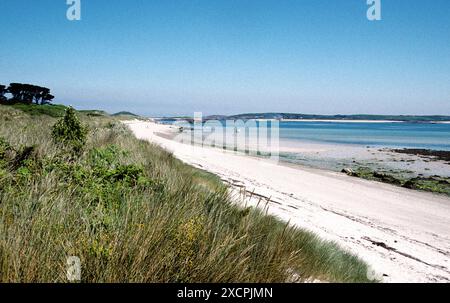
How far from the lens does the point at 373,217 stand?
9094 millimetres

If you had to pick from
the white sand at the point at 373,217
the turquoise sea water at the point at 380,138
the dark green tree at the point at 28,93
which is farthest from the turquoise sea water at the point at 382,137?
the dark green tree at the point at 28,93

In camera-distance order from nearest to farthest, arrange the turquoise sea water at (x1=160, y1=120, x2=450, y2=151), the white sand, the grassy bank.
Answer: the grassy bank
the white sand
the turquoise sea water at (x1=160, y1=120, x2=450, y2=151)

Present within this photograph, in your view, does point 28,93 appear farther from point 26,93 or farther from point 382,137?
point 382,137

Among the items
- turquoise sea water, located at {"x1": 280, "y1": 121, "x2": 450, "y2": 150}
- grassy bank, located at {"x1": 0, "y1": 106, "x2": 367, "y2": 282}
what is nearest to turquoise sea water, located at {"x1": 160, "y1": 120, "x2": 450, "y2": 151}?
turquoise sea water, located at {"x1": 280, "y1": 121, "x2": 450, "y2": 150}

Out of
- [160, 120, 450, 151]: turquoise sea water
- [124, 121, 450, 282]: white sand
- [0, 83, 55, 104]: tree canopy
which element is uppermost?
[0, 83, 55, 104]: tree canopy

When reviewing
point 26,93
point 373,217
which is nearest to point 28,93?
point 26,93

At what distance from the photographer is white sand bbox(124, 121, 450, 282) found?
5.77 m

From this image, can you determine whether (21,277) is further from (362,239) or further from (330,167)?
(330,167)

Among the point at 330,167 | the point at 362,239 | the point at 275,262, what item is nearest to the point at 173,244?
the point at 275,262

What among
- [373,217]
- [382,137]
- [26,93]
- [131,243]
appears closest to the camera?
[131,243]

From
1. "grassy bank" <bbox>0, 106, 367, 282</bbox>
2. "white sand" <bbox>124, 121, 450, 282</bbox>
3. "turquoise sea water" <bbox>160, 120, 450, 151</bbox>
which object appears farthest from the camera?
"turquoise sea water" <bbox>160, 120, 450, 151</bbox>

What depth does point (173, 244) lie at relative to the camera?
270 centimetres

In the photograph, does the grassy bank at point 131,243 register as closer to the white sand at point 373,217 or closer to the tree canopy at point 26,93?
the white sand at point 373,217

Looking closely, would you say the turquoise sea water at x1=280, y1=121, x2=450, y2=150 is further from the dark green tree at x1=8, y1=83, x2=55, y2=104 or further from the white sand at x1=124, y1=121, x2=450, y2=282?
the dark green tree at x1=8, y1=83, x2=55, y2=104
